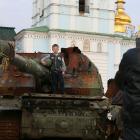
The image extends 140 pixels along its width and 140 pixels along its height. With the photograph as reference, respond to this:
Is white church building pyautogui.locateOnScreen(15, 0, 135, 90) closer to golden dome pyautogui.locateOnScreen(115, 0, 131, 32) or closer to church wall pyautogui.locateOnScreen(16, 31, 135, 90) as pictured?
church wall pyautogui.locateOnScreen(16, 31, 135, 90)

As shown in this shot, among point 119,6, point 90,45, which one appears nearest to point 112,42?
point 90,45

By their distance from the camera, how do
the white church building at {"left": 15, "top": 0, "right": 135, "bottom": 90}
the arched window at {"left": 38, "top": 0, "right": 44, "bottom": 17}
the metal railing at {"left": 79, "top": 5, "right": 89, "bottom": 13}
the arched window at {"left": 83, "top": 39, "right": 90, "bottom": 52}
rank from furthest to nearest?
the arched window at {"left": 38, "top": 0, "right": 44, "bottom": 17} → the metal railing at {"left": 79, "top": 5, "right": 89, "bottom": 13} → the arched window at {"left": 83, "top": 39, "right": 90, "bottom": 52} → the white church building at {"left": 15, "top": 0, "right": 135, "bottom": 90}

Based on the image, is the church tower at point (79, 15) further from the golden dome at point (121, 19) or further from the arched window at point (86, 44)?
the golden dome at point (121, 19)

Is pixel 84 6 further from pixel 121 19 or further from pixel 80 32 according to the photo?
pixel 121 19

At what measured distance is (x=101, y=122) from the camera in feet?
32.0

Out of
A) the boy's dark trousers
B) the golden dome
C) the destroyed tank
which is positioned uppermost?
the golden dome

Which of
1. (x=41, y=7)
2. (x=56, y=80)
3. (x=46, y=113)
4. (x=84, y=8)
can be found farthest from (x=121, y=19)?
(x=46, y=113)

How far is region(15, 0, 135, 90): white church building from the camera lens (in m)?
46.8

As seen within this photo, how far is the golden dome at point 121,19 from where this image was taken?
184 feet

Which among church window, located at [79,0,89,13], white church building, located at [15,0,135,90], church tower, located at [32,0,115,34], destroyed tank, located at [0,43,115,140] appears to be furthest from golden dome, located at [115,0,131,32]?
destroyed tank, located at [0,43,115,140]

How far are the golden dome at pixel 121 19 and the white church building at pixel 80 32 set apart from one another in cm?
580

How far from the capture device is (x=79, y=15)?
47.9 m

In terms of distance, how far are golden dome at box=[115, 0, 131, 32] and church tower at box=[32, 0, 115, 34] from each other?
6301mm

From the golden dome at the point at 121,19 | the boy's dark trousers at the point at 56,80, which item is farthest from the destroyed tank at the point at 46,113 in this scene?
Answer: the golden dome at the point at 121,19
